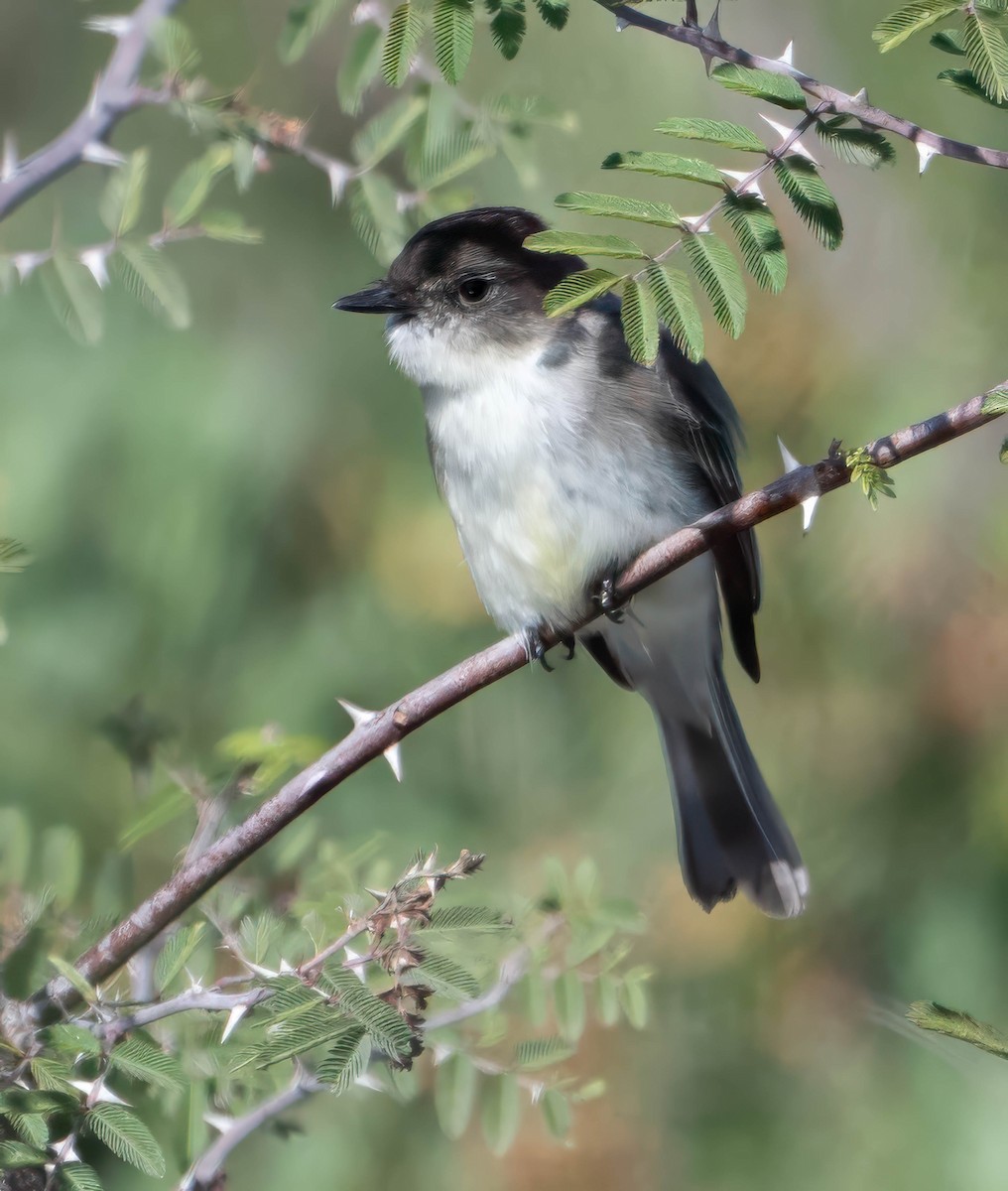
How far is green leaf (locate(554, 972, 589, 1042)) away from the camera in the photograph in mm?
3119

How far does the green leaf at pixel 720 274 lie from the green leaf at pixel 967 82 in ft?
1.30

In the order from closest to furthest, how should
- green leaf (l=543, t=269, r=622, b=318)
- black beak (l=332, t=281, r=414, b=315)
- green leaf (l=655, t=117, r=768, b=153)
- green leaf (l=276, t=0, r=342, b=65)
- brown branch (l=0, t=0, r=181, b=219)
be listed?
green leaf (l=655, t=117, r=768, b=153)
green leaf (l=543, t=269, r=622, b=318)
brown branch (l=0, t=0, r=181, b=219)
green leaf (l=276, t=0, r=342, b=65)
black beak (l=332, t=281, r=414, b=315)

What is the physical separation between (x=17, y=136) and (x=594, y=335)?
316 cm

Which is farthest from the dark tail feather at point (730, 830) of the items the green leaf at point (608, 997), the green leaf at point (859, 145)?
the green leaf at point (859, 145)

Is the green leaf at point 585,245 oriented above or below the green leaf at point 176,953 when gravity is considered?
above

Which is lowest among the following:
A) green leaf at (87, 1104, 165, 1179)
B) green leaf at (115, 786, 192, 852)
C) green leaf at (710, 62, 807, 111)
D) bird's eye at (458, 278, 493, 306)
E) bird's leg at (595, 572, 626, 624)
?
bird's leg at (595, 572, 626, 624)

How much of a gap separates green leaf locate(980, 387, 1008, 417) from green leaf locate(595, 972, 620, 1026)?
1532 millimetres

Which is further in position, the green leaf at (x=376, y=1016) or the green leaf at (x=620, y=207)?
the green leaf at (x=620, y=207)

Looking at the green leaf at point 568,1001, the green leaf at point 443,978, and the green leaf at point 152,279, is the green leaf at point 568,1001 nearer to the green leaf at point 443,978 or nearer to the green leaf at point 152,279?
the green leaf at point 443,978

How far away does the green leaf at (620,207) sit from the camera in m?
2.34

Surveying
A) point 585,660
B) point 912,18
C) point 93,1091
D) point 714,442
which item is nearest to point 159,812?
point 93,1091

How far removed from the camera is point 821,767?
16.2 ft

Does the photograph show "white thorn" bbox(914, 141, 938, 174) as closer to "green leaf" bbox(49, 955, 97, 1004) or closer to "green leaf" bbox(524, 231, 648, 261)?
"green leaf" bbox(524, 231, 648, 261)

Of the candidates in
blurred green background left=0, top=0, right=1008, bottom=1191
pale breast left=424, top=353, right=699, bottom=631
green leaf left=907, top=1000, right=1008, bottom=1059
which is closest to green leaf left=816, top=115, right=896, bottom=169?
green leaf left=907, top=1000, right=1008, bottom=1059
